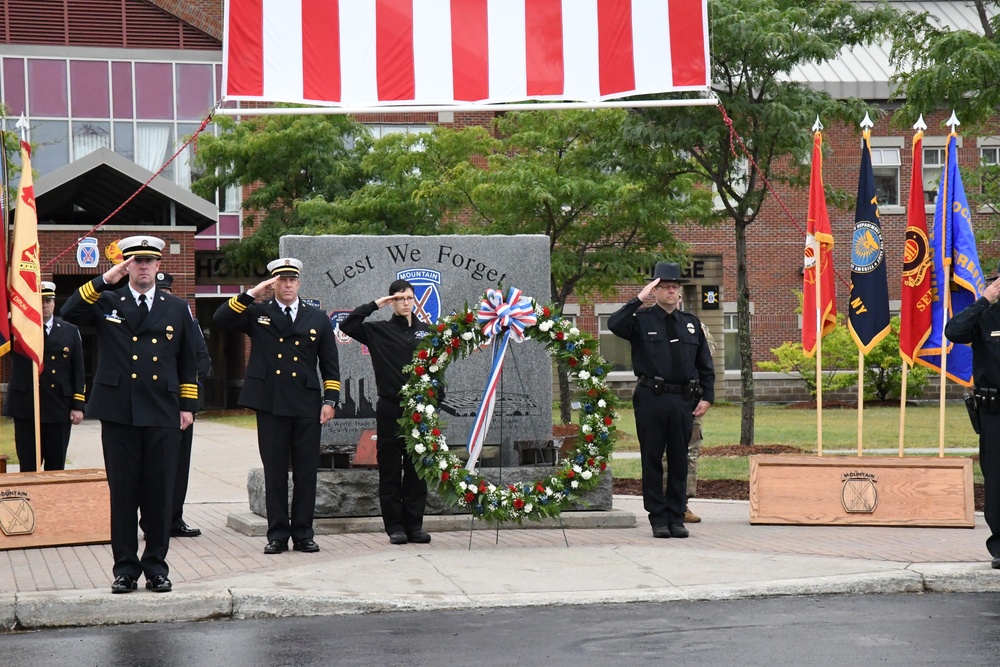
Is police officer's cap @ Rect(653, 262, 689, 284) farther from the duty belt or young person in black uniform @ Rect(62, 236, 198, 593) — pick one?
young person in black uniform @ Rect(62, 236, 198, 593)

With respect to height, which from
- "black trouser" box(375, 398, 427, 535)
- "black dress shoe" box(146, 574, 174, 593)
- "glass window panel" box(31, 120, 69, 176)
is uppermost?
"glass window panel" box(31, 120, 69, 176)

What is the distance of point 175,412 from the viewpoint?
25.8 feet

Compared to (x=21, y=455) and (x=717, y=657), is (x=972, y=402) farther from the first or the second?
(x=21, y=455)

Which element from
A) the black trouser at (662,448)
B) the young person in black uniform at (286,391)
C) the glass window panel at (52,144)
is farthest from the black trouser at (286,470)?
the glass window panel at (52,144)

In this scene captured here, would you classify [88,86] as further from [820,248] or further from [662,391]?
[662,391]

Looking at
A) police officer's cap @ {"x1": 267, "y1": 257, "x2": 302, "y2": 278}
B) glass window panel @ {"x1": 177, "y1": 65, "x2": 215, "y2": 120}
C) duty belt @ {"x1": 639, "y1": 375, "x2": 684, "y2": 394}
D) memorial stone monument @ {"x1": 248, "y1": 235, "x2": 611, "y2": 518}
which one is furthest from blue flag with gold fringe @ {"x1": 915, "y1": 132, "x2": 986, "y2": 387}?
glass window panel @ {"x1": 177, "y1": 65, "x2": 215, "y2": 120}

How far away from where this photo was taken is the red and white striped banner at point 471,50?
10.9m

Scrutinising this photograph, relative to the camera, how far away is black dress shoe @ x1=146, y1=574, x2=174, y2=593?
7602mm

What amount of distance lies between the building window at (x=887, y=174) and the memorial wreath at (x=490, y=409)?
28626mm

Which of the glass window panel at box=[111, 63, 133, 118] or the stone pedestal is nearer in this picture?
the stone pedestal

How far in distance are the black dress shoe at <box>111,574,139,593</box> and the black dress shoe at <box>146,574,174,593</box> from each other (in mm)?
88

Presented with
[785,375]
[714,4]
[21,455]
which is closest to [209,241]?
[785,375]

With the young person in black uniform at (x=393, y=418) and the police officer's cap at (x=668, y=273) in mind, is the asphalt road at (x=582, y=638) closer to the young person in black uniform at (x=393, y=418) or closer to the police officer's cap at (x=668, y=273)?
the young person in black uniform at (x=393, y=418)

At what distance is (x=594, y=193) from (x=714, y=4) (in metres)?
4.28
